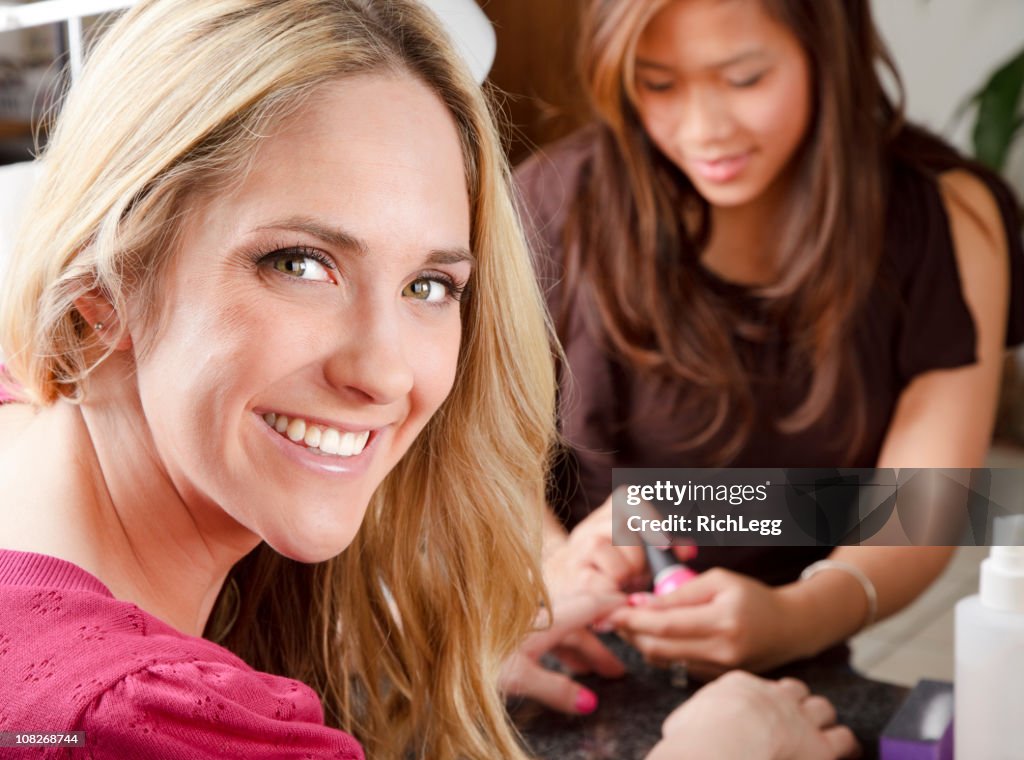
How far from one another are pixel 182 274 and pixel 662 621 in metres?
0.44

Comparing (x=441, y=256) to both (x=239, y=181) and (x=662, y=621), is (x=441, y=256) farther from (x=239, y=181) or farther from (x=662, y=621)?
(x=662, y=621)

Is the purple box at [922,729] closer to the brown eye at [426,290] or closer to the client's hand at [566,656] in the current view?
the client's hand at [566,656]

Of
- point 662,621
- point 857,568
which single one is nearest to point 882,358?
point 857,568

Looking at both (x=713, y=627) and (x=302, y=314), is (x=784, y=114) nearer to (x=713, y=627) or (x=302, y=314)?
(x=713, y=627)

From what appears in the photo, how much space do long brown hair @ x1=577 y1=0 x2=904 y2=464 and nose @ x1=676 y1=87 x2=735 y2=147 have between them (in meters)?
0.07

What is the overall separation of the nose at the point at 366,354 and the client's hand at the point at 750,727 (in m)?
0.29

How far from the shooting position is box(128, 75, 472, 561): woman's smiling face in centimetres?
46

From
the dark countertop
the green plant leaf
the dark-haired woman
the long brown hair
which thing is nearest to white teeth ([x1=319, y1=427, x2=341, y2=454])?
the dark countertop

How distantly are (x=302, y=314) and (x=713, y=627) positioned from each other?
439 millimetres

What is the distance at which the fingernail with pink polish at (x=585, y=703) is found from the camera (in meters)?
0.69

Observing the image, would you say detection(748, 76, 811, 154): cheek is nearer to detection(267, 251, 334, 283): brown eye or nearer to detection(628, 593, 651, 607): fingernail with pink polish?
detection(628, 593, 651, 607): fingernail with pink polish

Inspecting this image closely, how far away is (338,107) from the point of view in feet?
1.55

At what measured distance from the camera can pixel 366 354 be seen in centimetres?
47

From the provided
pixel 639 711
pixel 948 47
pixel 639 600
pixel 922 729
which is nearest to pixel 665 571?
pixel 639 600
